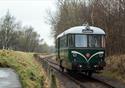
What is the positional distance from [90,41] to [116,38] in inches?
378

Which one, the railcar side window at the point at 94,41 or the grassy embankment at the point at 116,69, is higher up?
the railcar side window at the point at 94,41

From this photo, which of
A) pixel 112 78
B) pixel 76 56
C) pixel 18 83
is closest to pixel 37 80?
pixel 18 83

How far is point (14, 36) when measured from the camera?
112062mm

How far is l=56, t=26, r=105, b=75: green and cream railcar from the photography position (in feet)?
90.0

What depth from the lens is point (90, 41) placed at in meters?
28.0

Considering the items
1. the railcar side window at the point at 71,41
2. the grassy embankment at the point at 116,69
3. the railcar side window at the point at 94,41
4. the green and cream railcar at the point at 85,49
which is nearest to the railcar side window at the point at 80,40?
the green and cream railcar at the point at 85,49

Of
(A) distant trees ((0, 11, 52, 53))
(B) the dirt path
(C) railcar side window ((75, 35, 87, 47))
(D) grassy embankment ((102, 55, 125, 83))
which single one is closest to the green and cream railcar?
(C) railcar side window ((75, 35, 87, 47))

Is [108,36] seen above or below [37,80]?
above

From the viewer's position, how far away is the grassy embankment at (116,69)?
2938 cm

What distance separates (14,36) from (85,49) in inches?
3374

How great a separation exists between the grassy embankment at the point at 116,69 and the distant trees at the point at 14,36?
168 feet

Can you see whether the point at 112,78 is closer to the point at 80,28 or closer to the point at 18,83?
the point at 80,28

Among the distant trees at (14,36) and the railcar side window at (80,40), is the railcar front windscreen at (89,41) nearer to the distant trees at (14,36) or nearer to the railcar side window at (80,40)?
the railcar side window at (80,40)

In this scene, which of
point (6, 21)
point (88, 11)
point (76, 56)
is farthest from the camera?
point (6, 21)
